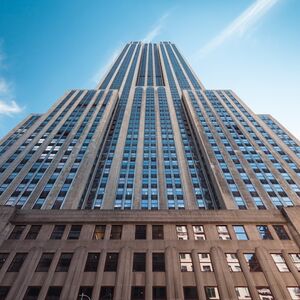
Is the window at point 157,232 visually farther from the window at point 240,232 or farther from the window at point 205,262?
the window at point 240,232

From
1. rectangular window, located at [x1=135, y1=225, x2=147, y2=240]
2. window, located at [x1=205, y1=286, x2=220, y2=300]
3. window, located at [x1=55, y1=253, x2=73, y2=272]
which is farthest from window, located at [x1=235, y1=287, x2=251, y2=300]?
window, located at [x1=55, y1=253, x2=73, y2=272]

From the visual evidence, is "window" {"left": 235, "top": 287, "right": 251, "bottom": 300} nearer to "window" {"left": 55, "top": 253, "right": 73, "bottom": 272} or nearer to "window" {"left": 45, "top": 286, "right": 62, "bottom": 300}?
"window" {"left": 45, "top": 286, "right": 62, "bottom": 300}

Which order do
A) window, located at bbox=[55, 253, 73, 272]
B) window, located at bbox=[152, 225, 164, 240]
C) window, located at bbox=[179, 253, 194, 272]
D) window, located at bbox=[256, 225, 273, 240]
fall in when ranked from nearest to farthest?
window, located at bbox=[179, 253, 194, 272] < window, located at bbox=[55, 253, 73, 272] < window, located at bbox=[256, 225, 273, 240] < window, located at bbox=[152, 225, 164, 240]

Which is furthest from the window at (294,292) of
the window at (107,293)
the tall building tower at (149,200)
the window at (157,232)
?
the window at (107,293)

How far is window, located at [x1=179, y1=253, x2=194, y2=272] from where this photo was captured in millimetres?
22031

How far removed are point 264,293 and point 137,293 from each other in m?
10.8

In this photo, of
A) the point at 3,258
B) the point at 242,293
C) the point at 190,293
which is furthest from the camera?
the point at 3,258

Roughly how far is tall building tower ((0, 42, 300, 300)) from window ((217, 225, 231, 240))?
11cm

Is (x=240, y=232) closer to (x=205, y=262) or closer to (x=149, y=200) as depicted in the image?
(x=205, y=262)

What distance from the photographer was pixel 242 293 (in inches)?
782

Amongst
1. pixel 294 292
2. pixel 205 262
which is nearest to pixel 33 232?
pixel 205 262

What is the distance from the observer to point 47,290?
20.2 m

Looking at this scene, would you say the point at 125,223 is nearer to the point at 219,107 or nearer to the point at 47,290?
the point at 47,290

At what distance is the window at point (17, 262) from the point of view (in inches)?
869
